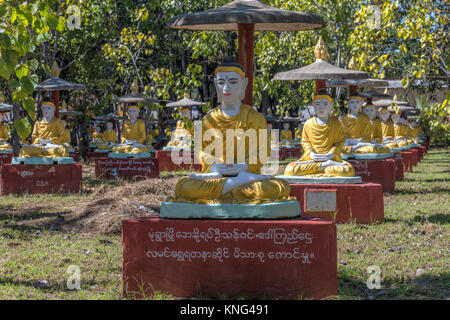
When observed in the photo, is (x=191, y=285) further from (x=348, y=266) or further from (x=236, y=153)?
(x=348, y=266)

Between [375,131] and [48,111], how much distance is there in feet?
23.6

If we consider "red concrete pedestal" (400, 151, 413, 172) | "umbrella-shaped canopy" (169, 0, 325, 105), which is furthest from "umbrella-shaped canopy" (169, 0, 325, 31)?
"red concrete pedestal" (400, 151, 413, 172)

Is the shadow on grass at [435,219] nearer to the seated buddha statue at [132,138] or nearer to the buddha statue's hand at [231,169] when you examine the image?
the buddha statue's hand at [231,169]

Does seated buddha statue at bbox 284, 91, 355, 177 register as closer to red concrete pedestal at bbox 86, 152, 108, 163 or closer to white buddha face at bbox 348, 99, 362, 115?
white buddha face at bbox 348, 99, 362, 115

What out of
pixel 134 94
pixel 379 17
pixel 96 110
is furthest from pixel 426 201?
pixel 96 110

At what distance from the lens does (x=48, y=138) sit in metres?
13.4

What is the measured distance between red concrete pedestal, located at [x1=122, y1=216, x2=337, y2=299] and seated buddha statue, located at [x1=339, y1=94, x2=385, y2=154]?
26.1ft

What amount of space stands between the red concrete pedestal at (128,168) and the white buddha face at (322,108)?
21.1 feet

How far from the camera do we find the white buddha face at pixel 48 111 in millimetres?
13508

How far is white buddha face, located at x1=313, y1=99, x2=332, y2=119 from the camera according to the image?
9.81 metres

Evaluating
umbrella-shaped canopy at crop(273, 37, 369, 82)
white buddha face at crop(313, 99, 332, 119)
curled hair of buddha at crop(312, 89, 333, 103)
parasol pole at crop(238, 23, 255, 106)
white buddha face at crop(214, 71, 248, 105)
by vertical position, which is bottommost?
white buddha face at crop(313, 99, 332, 119)

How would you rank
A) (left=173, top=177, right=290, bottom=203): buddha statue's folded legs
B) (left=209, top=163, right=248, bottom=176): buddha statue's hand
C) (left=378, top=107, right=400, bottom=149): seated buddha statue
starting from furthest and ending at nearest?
(left=378, top=107, right=400, bottom=149): seated buddha statue < (left=209, top=163, right=248, bottom=176): buddha statue's hand < (left=173, top=177, right=290, bottom=203): buddha statue's folded legs

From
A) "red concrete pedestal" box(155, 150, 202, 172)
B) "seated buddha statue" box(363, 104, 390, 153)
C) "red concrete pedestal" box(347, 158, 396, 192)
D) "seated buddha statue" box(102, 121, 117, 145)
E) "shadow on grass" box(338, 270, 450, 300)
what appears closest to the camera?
"shadow on grass" box(338, 270, 450, 300)

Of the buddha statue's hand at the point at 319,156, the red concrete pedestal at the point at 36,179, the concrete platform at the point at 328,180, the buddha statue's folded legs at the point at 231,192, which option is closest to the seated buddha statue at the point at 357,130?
the buddha statue's hand at the point at 319,156
